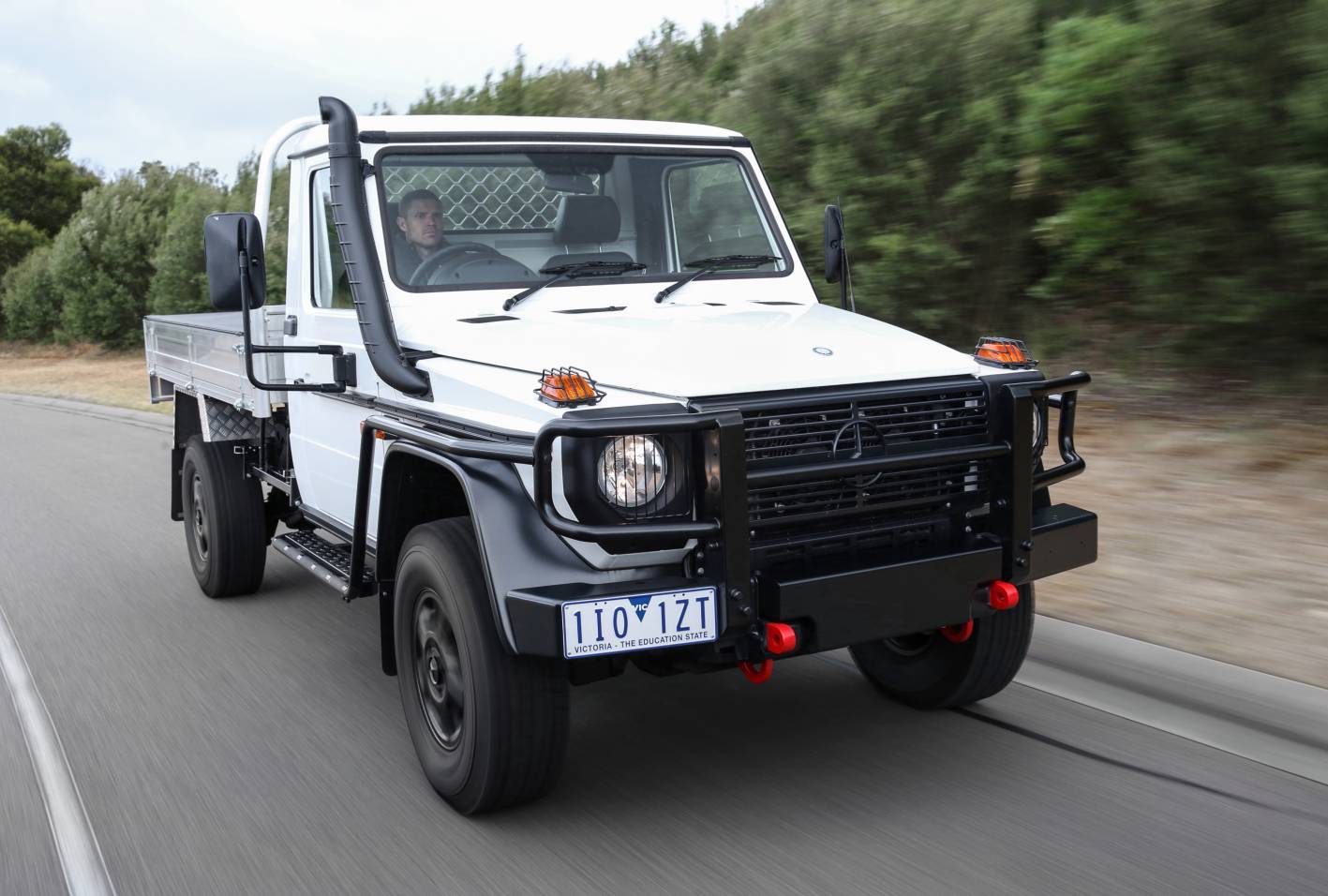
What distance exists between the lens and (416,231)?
4551mm

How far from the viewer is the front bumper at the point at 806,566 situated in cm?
322

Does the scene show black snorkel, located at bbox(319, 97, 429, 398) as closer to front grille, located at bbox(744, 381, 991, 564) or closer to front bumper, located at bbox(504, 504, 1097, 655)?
front bumper, located at bbox(504, 504, 1097, 655)

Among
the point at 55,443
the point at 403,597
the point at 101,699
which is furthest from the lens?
the point at 55,443

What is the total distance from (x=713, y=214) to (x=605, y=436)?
7.05 feet

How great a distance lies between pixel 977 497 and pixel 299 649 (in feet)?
10.4

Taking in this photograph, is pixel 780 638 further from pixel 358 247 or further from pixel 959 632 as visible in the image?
pixel 358 247

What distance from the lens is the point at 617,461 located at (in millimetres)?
3295

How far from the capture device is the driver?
4500 mm

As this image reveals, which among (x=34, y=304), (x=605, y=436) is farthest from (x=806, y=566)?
(x=34, y=304)

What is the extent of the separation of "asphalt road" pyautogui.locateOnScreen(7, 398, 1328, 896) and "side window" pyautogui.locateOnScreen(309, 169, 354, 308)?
1.53 meters

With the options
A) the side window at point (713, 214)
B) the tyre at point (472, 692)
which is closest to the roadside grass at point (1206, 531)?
the side window at point (713, 214)

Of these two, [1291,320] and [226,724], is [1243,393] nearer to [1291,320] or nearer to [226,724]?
[1291,320]

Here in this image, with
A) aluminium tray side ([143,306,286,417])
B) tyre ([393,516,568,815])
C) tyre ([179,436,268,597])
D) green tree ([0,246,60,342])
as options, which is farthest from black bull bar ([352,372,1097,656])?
green tree ([0,246,60,342])

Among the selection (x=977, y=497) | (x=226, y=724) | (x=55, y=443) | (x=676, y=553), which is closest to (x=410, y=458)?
(x=676, y=553)
